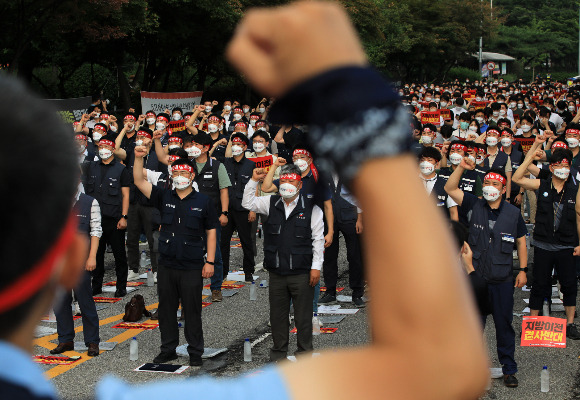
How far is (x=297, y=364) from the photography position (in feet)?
3.05

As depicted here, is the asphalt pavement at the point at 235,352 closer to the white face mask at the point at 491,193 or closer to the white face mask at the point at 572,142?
the white face mask at the point at 491,193

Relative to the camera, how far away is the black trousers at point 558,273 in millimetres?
9781

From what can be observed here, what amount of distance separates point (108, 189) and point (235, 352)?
428 centimetres

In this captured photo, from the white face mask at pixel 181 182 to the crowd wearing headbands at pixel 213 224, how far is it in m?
0.01

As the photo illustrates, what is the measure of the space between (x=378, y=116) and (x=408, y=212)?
0.11 m

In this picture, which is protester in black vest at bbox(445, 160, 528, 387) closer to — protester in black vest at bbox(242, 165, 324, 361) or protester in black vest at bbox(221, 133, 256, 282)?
protester in black vest at bbox(242, 165, 324, 361)

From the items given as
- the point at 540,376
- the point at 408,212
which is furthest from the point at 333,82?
the point at 540,376

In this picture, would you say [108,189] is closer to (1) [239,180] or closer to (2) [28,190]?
(1) [239,180]

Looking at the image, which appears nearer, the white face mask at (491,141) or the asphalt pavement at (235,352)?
the asphalt pavement at (235,352)

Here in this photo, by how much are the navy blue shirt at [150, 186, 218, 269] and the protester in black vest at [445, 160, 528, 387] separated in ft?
10.4

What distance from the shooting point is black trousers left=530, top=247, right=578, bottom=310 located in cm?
978

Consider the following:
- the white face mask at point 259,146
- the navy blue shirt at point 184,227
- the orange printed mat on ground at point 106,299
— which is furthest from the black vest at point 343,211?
the orange printed mat on ground at point 106,299

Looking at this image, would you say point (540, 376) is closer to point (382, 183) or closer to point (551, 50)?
point (382, 183)

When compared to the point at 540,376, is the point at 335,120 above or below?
above
